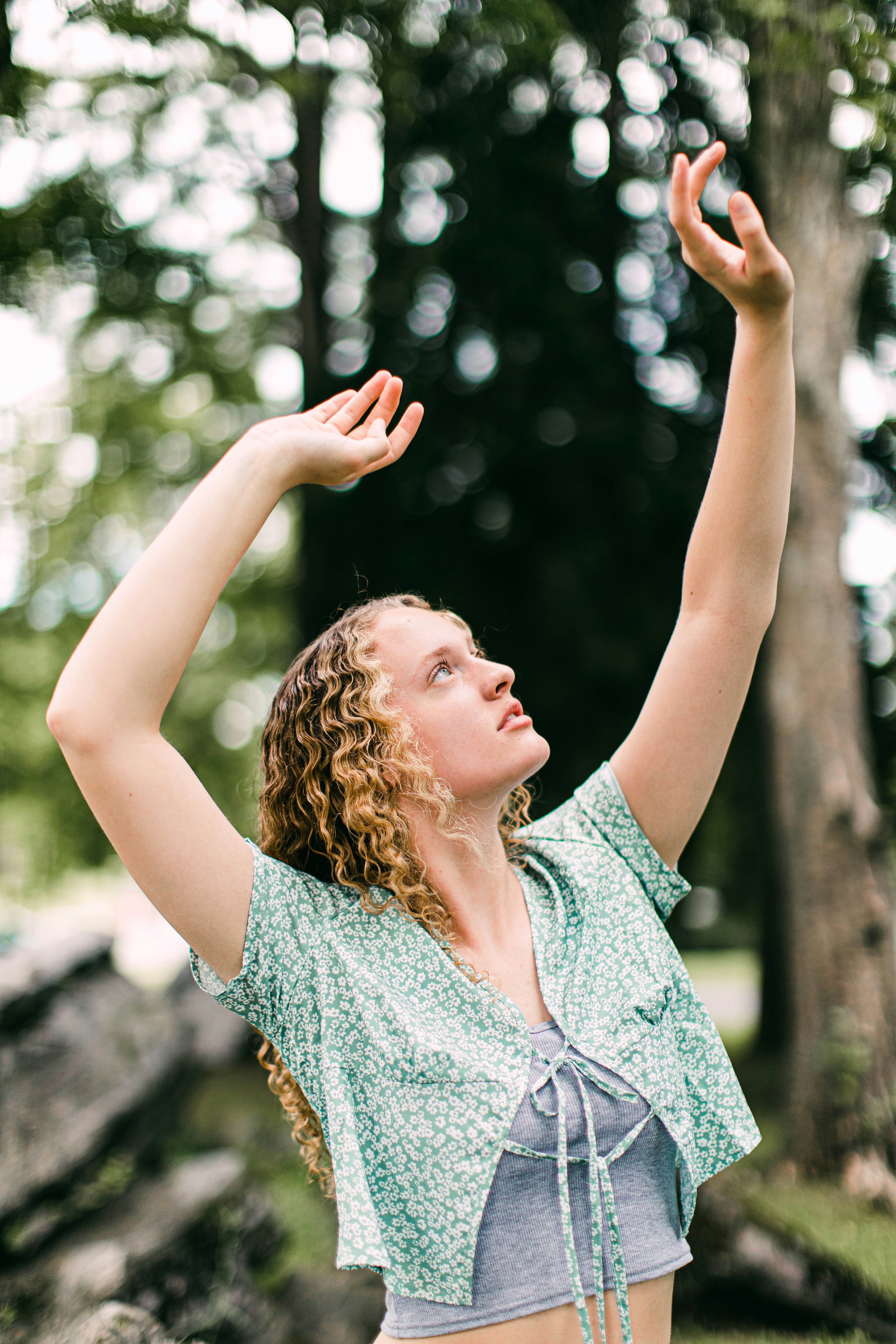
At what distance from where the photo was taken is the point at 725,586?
180 cm

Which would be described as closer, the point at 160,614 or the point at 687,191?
the point at 160,614

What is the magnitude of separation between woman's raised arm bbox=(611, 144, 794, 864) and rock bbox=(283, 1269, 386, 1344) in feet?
10.1

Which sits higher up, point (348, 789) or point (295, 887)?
point (348, 789)

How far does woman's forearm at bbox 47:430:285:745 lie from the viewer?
1385 mm

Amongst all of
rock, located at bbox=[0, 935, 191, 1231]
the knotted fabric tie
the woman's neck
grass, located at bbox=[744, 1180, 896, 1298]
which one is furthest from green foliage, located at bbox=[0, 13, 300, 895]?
the knotted fabric tie

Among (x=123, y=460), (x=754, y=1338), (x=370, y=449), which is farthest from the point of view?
(x=123, y=460)

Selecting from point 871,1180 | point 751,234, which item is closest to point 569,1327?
point 751,234

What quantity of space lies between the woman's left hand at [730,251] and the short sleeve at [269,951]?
1098 mm

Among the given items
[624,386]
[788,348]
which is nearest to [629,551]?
[624,386]

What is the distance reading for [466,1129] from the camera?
4.94 feet

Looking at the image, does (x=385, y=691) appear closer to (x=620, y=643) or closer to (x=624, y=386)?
(x=620, y=643)

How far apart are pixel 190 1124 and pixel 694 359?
6973 mm

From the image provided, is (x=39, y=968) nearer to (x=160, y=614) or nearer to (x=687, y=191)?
(x=160, y=614)

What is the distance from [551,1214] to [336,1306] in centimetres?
325
